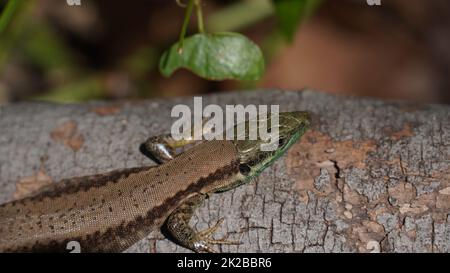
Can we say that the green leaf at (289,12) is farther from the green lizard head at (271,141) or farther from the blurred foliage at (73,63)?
the blurred foliage at (73,63)

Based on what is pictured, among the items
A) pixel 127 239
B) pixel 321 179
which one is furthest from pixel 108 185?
pixel 321 179

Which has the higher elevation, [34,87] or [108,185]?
[34,87]

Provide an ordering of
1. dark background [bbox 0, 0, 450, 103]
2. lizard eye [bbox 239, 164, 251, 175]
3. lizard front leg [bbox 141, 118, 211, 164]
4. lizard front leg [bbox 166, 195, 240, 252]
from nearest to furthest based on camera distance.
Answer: lizard front leg [bbox 166, 195, 240, 252] < lizard eye [bbox 239, 164, 251, 175] < lizard front leg [bbox 141, 118, 211, 164] < dark background [bbox 0, 0, 450, 103]

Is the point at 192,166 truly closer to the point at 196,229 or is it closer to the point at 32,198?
the point at 196,229

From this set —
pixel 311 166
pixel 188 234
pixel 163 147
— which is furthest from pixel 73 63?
pixel 311 166

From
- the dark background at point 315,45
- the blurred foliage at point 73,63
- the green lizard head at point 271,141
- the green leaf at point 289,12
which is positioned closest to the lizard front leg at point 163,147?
the green lizard head at point 271,141

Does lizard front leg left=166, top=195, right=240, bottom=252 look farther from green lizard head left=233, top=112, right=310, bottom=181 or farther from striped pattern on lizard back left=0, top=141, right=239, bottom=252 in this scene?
green lizard head left=233, top=112, right=310, bottom=181

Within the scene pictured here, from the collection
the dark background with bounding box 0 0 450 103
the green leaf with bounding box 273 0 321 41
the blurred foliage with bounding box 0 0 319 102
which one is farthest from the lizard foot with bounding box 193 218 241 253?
the dark background with bounding box 0 0 450 103
